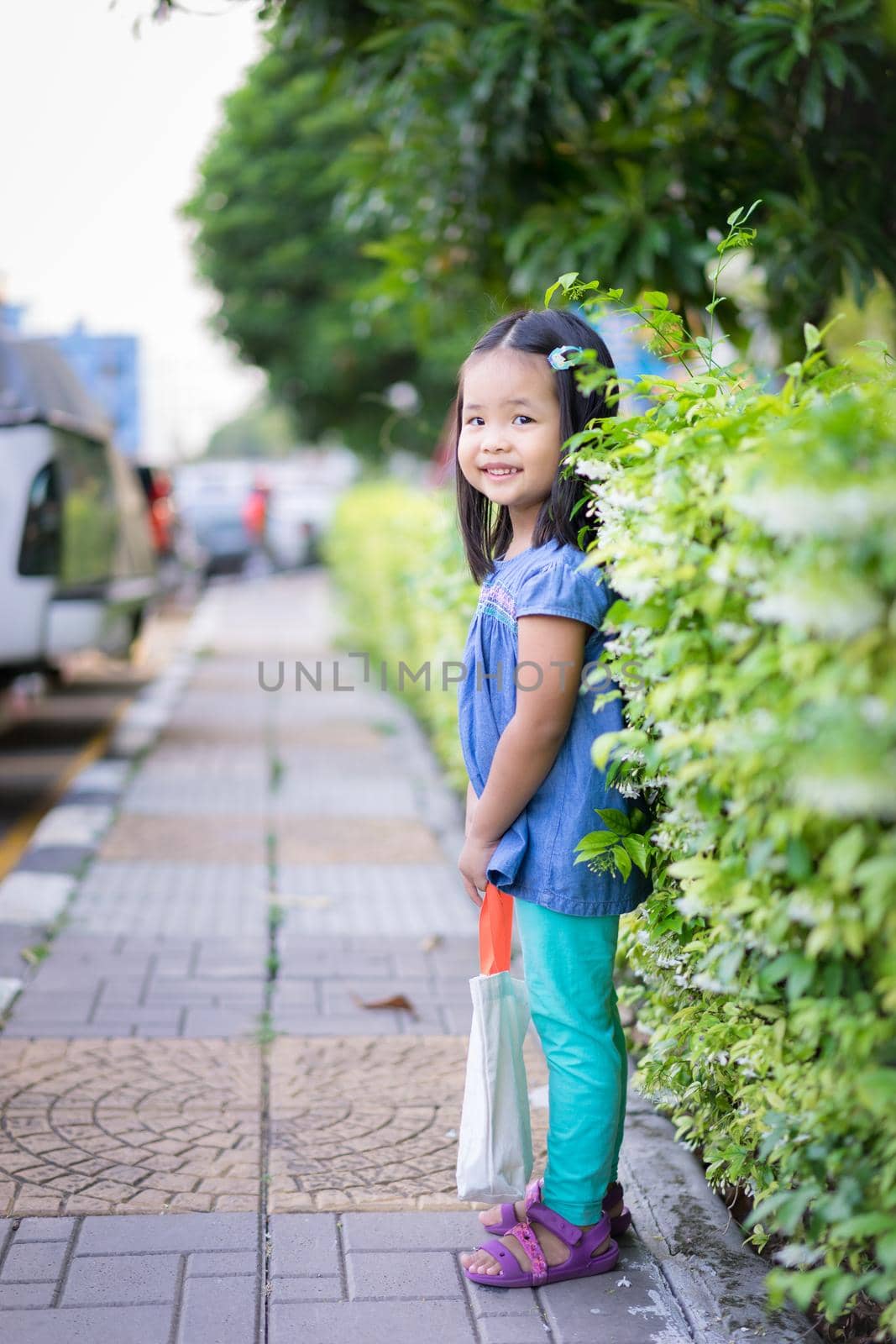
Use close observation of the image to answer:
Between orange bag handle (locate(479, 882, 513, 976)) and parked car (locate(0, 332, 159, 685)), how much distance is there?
353 centimetres

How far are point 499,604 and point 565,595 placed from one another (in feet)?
0.66

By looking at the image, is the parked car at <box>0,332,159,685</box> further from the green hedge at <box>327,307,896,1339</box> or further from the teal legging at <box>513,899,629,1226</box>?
the teal legging at <box>513,899,629,1226</box>

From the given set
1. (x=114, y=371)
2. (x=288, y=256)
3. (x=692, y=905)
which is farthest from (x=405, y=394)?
(x=692, y=905)

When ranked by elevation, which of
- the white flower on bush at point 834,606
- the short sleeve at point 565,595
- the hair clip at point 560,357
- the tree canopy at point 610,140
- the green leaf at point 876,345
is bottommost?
the short sleeve at point 565,595

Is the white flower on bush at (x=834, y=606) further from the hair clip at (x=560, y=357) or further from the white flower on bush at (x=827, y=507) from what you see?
the hair clip at (x=560, y=357)

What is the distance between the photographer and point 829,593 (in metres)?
1.51

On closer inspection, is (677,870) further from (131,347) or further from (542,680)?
(131,347)

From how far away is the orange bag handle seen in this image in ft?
8.61

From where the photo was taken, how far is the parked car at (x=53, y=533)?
5.55 m

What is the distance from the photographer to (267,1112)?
3211 mm

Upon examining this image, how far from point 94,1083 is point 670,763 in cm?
193

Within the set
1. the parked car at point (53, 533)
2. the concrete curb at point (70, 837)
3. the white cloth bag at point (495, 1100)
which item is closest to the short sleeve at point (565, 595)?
the white cloth bag at point (495, 1100)

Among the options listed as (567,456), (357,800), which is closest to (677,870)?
(567,456)

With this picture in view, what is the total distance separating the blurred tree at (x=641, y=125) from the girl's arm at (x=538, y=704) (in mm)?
1843
